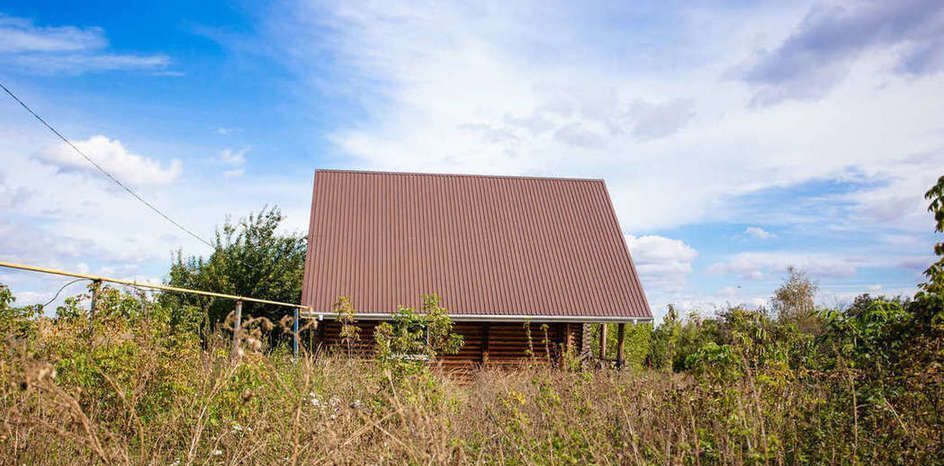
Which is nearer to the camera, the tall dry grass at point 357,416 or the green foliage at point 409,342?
the tall dry grass at point 357,416

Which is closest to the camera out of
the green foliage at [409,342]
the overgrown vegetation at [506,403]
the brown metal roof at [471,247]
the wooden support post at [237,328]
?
the wooden support post at [237,328]

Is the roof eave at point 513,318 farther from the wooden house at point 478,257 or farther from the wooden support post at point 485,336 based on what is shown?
the wooden support post at point 485,336

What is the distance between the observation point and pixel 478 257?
1872 centimetres

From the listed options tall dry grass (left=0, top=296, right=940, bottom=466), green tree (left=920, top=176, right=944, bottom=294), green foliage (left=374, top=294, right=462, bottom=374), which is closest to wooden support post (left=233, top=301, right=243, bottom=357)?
tall dry grass (left=0, top=296, right=940, bottom=466)

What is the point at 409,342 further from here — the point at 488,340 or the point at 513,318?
the point at 488,340

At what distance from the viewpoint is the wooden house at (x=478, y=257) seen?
1706cm

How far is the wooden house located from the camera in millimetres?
17062

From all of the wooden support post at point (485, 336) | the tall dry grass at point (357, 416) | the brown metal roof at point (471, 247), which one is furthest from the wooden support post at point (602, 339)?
the tall dry grass at point (357, 416)

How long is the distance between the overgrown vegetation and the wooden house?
878cm

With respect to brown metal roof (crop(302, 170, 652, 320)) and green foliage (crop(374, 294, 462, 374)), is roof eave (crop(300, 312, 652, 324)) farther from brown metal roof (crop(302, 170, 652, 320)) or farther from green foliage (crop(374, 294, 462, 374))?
green foliage (crop(374, 294, 462, 374))

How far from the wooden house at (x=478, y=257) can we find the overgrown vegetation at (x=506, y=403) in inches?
345

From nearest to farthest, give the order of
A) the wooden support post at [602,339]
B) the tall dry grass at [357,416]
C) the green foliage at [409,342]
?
1. the tall dry grass at [357,416]
2. the green foliage at [409,342]
3. the wooden support post at [602,339]

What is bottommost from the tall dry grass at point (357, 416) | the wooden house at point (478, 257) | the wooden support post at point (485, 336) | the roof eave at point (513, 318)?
the tall dry grass at point (357, 416)

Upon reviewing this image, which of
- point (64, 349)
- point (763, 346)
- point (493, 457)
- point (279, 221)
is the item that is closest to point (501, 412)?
point (493, 457)
